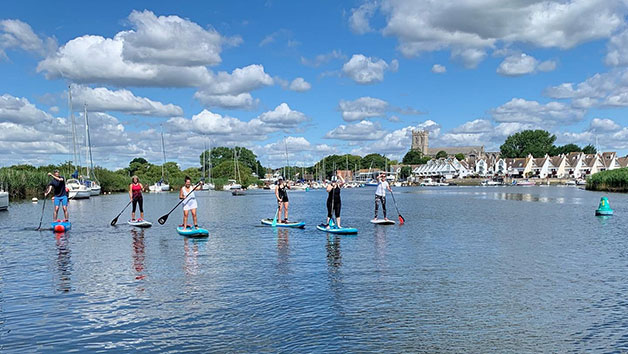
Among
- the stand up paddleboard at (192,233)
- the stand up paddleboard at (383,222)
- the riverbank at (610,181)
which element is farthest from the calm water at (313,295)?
the riverbank at (610,181)

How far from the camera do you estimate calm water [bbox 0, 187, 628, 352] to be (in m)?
9.59

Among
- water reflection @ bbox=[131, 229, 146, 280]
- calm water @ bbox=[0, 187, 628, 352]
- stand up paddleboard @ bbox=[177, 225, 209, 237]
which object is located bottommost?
calm water @ bbox=[0, 187, 628, 352]

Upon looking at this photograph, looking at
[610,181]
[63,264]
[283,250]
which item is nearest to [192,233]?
[283,250]

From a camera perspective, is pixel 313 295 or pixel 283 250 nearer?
pixel 313 295

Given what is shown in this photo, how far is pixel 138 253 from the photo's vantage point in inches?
773

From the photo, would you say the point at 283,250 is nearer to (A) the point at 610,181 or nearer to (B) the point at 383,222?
(B) the point at 383,222

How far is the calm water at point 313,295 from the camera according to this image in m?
9.59

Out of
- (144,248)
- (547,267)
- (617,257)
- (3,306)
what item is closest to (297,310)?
(3,306)

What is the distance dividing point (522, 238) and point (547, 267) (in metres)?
8.61

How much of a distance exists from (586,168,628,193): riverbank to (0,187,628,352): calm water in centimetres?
7179

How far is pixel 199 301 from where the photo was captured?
12219 millimetres

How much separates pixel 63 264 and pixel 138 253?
299cm

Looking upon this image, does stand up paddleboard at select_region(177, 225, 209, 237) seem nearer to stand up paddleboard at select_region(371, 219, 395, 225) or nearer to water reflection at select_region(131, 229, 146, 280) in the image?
water reflection at select_region(131, 229, 146, 280)

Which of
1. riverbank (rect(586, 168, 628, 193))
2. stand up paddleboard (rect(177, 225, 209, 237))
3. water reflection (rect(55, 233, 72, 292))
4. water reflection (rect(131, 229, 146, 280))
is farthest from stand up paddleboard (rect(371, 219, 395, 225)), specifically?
riverbank (rect(586, 168, 628, 193))
